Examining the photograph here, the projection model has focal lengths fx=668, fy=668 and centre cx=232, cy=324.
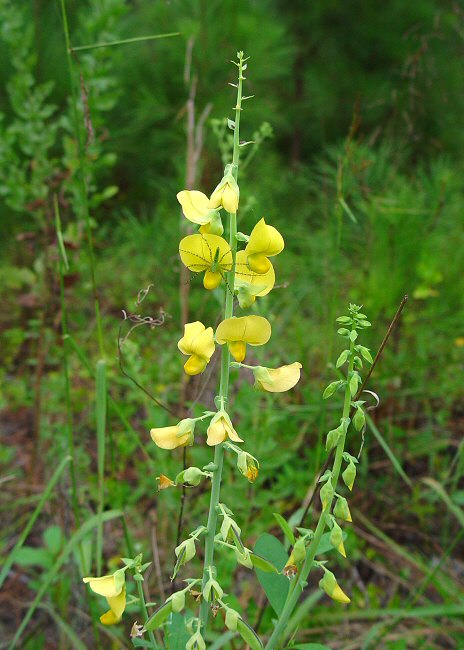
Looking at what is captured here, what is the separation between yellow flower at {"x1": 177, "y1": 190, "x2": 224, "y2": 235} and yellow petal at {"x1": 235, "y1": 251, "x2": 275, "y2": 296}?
0.20 ft

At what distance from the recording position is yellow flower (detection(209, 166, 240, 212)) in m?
0.77

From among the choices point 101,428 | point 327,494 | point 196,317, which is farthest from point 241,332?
point 196,317

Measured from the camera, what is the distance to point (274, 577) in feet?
3.29

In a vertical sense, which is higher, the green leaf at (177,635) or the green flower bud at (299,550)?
the green flower bud at (299,550)

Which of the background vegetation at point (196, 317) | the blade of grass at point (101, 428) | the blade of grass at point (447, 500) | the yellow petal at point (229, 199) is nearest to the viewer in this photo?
the yellow petal at point (229, 199)

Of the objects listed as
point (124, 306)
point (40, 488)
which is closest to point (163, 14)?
point (124, 306)

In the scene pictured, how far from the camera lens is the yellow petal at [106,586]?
82 centimetres

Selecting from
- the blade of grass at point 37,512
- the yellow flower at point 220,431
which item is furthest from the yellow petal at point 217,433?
the blade of grass at point 37,512

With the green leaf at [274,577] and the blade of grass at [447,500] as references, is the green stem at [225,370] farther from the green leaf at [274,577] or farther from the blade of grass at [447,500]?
the blade of grass at [447,500]

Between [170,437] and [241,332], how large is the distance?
161 millimetres

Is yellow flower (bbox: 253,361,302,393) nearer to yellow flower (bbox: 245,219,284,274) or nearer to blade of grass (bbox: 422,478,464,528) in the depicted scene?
yellow flower (bbox: 245,219,284,274)

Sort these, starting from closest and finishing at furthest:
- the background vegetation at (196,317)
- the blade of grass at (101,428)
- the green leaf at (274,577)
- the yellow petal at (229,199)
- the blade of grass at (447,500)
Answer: the yellow petal at (229,199)
the green leaf at (274,577)
the blade of grass at (101,428)
the blade of grass at (447,500)
the background vegetation at (196,317)

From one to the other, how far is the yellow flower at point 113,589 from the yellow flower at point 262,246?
1.35 feet

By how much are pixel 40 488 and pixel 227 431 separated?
4.78ft
